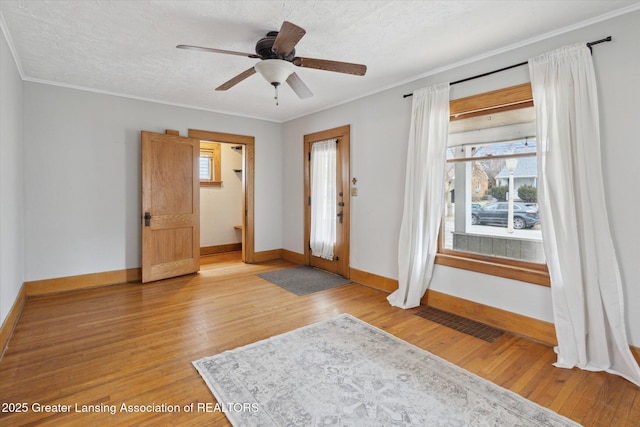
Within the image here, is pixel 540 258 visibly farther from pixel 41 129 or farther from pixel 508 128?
A: pixel 41 129

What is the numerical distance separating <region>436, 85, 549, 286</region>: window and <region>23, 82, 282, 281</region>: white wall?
4164 mm

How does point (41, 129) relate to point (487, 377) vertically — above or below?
above

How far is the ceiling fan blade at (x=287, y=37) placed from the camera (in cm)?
201

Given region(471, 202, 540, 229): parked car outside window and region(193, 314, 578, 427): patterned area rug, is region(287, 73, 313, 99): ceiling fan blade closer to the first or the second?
region(471, 202, 540, 229): parked car outside window

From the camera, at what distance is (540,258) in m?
2.88

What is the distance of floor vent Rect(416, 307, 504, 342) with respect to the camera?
9.51ft

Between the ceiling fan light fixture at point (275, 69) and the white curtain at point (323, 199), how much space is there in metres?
2.29

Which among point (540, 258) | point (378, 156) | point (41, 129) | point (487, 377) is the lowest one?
point (487, 377)

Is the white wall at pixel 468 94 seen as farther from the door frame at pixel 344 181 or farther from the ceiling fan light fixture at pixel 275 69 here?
the ceiling fan light fixture at pixel 275 69

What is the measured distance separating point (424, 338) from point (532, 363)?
32.5 inches

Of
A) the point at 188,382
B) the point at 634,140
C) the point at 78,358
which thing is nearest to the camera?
the point at 188,382

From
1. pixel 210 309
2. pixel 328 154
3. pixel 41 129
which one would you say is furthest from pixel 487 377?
pixel 41 129

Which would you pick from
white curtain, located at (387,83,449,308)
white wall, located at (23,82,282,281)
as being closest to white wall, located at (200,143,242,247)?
white wall, located at (23,82,282,281)

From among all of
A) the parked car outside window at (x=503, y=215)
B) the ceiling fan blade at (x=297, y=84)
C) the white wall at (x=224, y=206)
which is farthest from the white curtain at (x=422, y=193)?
the white wall at (x=224, y=206)
